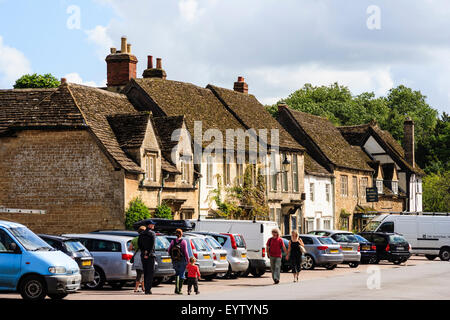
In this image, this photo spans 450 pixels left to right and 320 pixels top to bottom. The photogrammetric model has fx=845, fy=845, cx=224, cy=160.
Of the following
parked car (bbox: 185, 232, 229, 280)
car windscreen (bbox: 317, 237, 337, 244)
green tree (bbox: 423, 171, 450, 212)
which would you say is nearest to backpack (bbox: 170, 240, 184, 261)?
parked car (bbox: 185, 232, 229, 280)

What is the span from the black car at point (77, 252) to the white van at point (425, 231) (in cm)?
2862

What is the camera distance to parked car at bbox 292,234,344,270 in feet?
122

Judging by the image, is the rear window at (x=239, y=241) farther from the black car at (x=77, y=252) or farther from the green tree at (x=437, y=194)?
the green tree at (x=437, y=194)

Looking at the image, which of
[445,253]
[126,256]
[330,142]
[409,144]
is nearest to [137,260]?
[126,256]

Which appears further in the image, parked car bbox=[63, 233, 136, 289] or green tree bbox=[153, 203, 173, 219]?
green tree bbox=[153, 203, 173, 219]

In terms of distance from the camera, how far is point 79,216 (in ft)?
124

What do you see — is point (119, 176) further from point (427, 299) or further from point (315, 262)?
point (427, 299)

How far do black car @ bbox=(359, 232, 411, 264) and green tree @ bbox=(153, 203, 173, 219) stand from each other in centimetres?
1080

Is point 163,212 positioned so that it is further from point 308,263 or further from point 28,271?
point 28,271

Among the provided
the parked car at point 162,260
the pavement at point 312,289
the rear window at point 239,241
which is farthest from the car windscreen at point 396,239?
the parked car at point 162,260

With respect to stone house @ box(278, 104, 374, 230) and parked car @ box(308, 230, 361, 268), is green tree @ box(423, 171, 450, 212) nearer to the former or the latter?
stone house @ box(278, 104, 374, 230)

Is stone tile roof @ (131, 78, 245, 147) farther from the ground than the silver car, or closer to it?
farther from the ground

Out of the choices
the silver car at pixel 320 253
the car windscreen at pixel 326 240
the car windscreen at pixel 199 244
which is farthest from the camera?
the car windscreen at pixel 326 240

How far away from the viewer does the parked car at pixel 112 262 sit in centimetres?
2511
